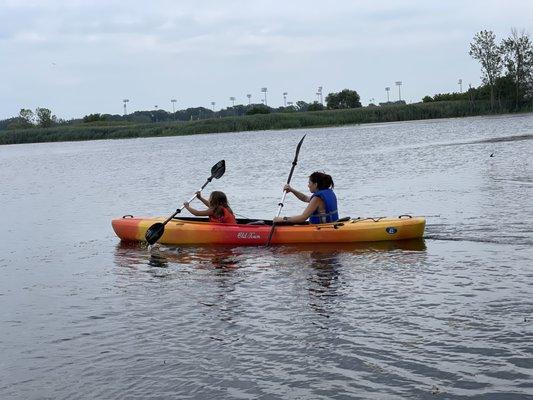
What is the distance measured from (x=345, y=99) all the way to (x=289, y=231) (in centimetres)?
9805

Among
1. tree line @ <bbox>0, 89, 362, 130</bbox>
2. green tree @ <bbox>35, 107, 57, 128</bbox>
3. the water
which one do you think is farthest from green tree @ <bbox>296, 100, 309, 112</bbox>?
the water

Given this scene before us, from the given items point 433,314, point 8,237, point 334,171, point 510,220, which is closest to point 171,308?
point 433,314

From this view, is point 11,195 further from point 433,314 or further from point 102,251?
point 433,314

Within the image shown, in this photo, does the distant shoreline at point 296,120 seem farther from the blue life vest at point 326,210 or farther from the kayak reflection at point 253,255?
the blue life vest at point 326,210

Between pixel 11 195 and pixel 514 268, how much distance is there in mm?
21854

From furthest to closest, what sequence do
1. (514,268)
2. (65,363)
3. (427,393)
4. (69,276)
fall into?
(69,276), (514,268), (65,363), (427,393)

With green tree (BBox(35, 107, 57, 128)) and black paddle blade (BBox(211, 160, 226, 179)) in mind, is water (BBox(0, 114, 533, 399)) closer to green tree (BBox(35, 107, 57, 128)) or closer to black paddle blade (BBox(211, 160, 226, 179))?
black paddle blade (BBox(211, 160, 226, 179))

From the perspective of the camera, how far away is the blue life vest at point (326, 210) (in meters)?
12.8

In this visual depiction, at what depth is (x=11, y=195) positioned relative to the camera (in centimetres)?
2784

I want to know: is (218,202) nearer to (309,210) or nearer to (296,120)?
(309,210)

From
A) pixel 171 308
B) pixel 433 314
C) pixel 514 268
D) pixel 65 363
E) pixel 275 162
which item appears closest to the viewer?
pixel 65 363

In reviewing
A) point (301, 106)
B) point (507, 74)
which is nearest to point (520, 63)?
point (507, 74)

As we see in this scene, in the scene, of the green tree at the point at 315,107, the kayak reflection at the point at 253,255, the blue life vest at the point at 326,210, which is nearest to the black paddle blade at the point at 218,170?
→ the kayak reflection at the point at 253,255

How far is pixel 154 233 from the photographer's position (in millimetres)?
13852
